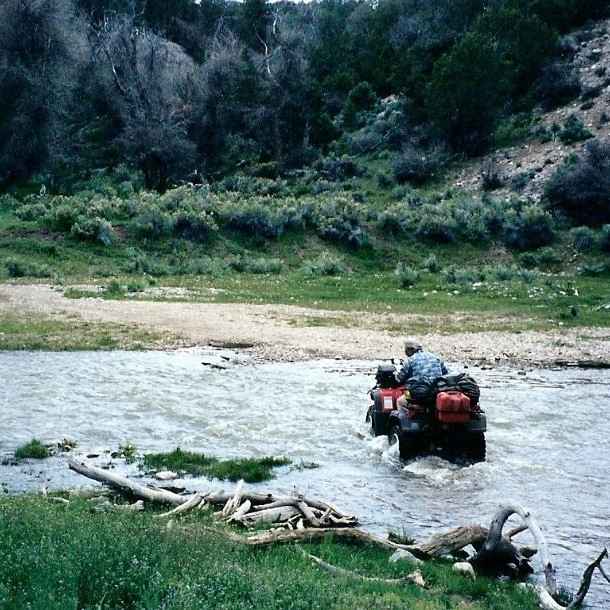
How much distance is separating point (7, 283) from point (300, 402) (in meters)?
16.9

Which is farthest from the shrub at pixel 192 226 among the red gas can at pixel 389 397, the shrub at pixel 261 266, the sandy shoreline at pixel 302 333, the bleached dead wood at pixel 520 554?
the bleached dead wood at pixel 520 554

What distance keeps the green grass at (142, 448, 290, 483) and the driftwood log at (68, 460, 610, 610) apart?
148cm

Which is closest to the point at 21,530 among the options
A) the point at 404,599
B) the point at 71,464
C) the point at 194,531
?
the point at 194,531

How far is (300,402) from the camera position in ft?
53.3

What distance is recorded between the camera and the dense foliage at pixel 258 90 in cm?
5053

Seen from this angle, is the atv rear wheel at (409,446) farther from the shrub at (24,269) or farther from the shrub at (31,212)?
the shrub at (31,212)

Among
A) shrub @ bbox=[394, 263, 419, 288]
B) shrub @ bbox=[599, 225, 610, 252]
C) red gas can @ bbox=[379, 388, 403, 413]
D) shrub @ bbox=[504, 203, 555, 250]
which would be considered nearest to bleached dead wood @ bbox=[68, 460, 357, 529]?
red gas can @ bbox=[379, 388, 403, 413]

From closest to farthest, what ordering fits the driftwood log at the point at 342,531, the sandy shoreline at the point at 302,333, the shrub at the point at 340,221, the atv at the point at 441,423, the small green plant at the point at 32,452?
the driftwood log at the point at 342,531, the atv at the point at 441,423, the small green plant at the point at 32,452, the sandy shoreline at the point at 302,333, the shrub at the point at 340,221

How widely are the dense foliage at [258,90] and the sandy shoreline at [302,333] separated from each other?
26.3 metres

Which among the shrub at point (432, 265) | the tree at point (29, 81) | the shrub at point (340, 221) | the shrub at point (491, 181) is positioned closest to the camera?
the shrub at point (432, 265)

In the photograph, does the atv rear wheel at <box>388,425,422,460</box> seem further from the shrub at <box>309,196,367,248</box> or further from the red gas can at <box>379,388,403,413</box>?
the shrub at <box>309,196,367,248</box>

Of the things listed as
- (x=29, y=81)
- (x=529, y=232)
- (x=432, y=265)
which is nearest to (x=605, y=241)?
(x=529, y=232)

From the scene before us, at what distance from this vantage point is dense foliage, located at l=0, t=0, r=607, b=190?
1989 inches

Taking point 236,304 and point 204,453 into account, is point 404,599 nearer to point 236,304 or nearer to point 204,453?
point 204,453
